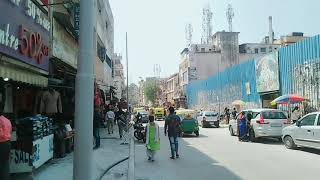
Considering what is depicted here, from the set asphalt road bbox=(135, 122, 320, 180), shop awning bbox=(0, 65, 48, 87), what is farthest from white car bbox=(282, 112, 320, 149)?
shop awning bbox=(0, 65, 48, 87)

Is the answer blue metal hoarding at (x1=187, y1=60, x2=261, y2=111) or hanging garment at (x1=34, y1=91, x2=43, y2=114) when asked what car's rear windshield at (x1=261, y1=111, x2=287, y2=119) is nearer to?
hanging garment at (x1=34, y1=91, x2=43, y2=114)

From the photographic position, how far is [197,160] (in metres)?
15.3

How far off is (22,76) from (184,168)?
5.26 metres

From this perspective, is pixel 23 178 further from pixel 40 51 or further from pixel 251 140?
pixel 251 140

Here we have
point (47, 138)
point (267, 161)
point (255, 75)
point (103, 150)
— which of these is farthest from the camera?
point (255, 75)

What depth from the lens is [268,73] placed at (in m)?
35.2

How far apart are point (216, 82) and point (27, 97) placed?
44.2 m

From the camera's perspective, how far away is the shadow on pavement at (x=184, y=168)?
1176 centimetres

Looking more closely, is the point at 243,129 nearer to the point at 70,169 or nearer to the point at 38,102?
the point at 38,102

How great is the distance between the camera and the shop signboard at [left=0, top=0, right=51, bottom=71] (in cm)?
1011

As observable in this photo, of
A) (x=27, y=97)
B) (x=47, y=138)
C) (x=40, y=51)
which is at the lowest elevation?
(x=47, y=138)

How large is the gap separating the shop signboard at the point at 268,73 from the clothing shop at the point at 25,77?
2183cm

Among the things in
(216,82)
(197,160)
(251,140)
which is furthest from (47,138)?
(216,82)

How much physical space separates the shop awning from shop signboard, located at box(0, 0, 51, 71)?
11.2 inches
